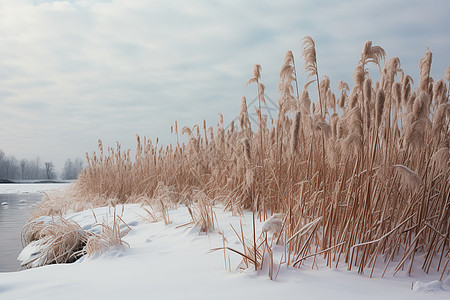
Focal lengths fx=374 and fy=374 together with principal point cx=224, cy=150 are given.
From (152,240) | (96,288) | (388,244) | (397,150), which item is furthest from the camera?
(152,240)

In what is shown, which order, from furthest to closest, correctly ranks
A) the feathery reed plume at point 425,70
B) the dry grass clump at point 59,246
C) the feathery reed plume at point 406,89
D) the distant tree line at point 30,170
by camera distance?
the distant tree line at point 30,170 → the dry grass clump at point 59,246 → the feathery reed plume at point 425,70 → the feathery reed plume at point 406,89

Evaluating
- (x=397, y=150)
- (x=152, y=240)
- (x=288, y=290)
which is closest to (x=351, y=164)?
(x=397, y=150)

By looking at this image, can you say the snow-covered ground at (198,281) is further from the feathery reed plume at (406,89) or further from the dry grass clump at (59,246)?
the dry grass clump at (59,246)

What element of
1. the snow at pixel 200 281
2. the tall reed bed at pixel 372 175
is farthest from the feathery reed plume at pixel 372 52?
the snow at pixel 200 281

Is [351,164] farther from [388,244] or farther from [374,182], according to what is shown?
[388,244]

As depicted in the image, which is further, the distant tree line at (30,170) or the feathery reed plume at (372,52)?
the distant tree line at (30,170)

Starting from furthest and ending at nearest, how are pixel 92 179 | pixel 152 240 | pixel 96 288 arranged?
pixel 92 179 < pixel 152 240 < pixel 96 288

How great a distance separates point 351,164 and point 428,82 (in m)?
0.73

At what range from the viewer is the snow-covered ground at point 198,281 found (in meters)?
1.78

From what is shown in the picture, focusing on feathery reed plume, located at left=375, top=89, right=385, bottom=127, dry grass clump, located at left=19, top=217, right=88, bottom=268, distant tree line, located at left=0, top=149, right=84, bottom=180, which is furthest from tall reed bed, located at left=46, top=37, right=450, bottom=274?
distant tree line, located at left=0, top=149, right=84, bottom=180

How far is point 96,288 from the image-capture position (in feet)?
6.46

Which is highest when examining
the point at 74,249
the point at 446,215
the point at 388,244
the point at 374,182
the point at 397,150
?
the point at 397,150

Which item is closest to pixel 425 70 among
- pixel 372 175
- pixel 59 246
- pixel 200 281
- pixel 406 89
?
pixel 406 89

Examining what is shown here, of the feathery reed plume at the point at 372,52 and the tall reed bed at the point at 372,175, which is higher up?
the feathery reed plume at the point at 372,52
